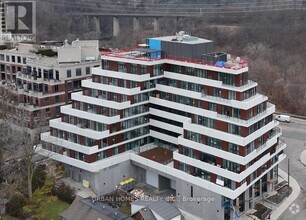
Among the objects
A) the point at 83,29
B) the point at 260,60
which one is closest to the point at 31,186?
the point at 260,60

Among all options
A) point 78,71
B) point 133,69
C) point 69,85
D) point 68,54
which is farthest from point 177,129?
point 68,54

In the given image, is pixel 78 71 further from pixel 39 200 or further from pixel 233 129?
pixel 233 129

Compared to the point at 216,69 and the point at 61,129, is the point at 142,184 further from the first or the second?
the point at 216,69

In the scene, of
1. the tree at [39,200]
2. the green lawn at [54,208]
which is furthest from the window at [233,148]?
the tree at [39,200]

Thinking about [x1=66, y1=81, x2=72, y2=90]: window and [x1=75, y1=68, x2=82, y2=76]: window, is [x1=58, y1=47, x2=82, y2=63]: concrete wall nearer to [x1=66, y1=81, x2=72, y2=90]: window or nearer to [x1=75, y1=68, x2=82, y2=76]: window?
[x1=75, y1=68, x2=82, y2=76]: window

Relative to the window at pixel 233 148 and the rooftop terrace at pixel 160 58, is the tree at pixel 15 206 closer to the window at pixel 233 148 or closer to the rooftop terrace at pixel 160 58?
the rooftop terrace at pixel 160 58

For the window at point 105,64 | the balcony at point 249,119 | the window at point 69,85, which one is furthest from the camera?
the window at point 69,85

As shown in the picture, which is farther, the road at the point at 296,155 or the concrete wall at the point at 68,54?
the concrete wall at the point at 68,54
